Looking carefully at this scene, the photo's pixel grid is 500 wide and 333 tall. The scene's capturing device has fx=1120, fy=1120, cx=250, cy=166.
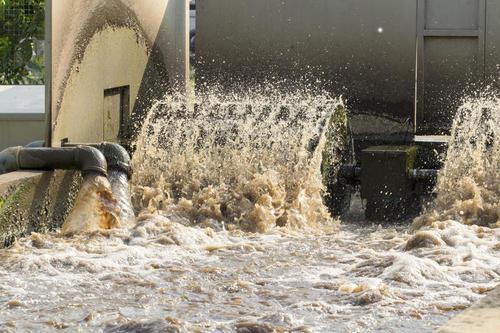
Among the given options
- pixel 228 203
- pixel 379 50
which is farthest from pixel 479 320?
pixel 379 50

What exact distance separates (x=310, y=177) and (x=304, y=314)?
13.1 feet

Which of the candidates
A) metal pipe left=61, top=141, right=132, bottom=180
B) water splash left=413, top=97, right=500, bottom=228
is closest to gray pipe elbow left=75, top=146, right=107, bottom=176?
metal pipe left=61, top=141, right=132, bottom=180

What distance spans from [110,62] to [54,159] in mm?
2203

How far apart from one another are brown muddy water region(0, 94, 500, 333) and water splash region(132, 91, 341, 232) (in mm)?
15

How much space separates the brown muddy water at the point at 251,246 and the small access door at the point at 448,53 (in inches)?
23.3

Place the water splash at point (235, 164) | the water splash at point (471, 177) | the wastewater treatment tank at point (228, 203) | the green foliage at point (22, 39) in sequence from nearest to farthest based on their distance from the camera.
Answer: the wastewater treatment tank at point (228, 203) → the water splash at point (471, 177) → the water splash at point (235, 164) → the green foliage at point (22, 39)

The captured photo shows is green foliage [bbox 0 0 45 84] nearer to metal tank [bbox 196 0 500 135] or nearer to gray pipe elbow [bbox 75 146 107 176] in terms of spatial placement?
metal tank [bbox 196 0 500 135]

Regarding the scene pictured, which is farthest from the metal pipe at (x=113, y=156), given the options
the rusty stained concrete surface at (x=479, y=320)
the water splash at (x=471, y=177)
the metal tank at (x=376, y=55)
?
the rusty stained concrete surface at (x=479, y=320)

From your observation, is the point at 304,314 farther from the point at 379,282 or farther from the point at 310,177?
the point at 310,177

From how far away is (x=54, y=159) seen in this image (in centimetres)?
854

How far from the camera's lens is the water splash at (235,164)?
9.28 metres

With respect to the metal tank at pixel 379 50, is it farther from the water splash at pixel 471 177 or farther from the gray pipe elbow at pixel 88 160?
the gray pipe elbow at pixel 88 160

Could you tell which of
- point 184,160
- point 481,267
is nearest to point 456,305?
point 481,267

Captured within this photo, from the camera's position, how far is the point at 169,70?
1259 centimetres
